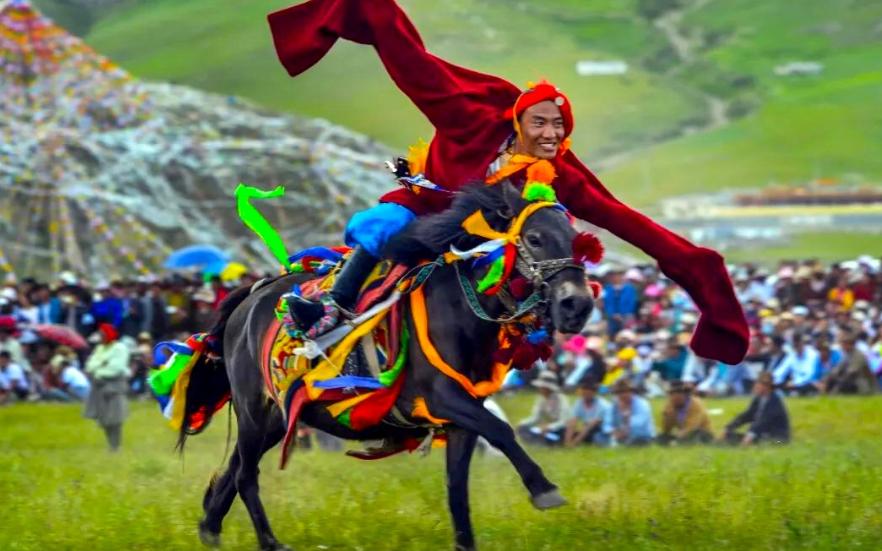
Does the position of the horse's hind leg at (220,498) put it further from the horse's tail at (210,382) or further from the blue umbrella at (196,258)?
the blue umbrella at (196,258)

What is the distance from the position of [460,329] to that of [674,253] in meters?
1.52

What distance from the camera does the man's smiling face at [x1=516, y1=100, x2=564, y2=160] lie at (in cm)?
985

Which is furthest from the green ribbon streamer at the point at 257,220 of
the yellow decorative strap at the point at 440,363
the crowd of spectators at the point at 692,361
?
the crowd of spectators at the point at 692,361

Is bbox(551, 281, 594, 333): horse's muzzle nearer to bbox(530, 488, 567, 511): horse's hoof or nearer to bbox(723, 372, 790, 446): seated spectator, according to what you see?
bbox(530, 488, 567, 511): horse's hoof

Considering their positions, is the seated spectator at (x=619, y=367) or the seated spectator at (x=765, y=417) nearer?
the seated spectator at (x=765, y=417)

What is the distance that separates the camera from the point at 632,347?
915 inches

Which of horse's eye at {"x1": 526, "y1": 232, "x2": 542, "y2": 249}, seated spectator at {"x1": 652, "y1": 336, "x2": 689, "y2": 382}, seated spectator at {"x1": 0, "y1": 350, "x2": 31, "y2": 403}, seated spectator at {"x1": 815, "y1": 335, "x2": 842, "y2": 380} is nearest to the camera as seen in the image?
horse's eye at {"x1": 526, "y1": 232, "x2": 542, "y2": 249}

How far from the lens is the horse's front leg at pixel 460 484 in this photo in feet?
32.3

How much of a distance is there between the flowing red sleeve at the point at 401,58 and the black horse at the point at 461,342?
0.56 m

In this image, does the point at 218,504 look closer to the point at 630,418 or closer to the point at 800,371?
the point at 630,418

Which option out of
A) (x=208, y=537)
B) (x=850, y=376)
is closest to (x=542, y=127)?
(x=208, y=537)

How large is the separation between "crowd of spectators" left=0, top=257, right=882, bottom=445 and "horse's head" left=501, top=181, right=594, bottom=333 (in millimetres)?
10177

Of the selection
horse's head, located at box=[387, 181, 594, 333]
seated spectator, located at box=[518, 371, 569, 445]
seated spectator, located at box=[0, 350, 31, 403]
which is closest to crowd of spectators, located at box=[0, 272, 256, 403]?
seated spectator, located at box=[0, 350, 31, 403]

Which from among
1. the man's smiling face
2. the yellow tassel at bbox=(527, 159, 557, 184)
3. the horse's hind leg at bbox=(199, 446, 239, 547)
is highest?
the man's smiling face
